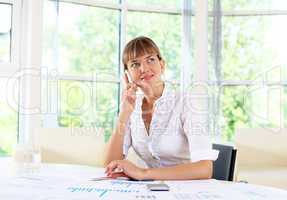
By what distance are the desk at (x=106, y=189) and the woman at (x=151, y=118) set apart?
360mm

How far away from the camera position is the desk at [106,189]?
1.17 meters

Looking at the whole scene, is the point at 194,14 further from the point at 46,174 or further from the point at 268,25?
the point at 46,174

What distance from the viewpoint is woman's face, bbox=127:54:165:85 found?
2023 mm

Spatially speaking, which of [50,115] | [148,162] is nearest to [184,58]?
[50,115]

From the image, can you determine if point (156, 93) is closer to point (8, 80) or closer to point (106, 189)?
point (106, 189)

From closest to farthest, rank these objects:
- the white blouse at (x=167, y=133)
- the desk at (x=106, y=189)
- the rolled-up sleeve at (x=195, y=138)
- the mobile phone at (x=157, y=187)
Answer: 1. the desk at (x=106, y=189)
2. the mobile phone at (x=157, y=187)
3. the rolled-up sleeve at (x=195, y=138)
4. the white blouse at (x=167, y=133)

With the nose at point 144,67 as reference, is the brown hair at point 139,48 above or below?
above

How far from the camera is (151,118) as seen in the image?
201cm

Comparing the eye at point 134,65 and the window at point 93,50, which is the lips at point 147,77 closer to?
the eye at point 134,65

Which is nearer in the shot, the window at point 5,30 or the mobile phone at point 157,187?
the mobile phone at point 157,187

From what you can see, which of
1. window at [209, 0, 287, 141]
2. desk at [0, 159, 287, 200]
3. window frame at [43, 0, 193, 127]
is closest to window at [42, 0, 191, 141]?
window frame at [43, 0, 193, 127]

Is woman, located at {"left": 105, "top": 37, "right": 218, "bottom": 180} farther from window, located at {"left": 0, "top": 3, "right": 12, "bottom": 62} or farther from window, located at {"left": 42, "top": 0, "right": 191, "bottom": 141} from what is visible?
window, located at {"left": 0, "top": 3, "right": 12, "bottom": 62}

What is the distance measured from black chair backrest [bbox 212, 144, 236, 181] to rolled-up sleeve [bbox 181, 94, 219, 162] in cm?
23

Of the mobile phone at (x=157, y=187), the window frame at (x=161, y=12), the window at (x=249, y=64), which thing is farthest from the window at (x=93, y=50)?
the mobile phone at (x=157, y=187)
